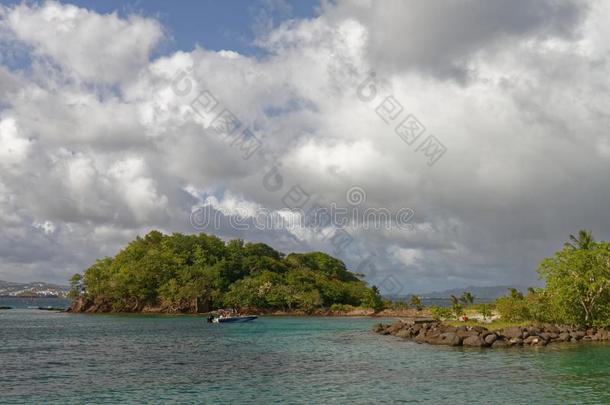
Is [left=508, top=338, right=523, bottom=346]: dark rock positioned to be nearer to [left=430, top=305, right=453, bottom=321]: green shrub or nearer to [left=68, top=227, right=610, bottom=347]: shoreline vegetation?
[left=430, top=305, right=453, bottom=321]: green shrub

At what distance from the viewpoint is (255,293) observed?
16850 centimetres

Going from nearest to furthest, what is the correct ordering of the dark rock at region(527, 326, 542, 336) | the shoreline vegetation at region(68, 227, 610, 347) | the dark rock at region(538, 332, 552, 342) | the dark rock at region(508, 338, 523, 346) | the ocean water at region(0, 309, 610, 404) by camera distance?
the ocean water at region(0, 309, 610, 404)
the dark rock at region(508, 338, 523, 346)
the dark rock at region(538, 332, 552, 342)
the dark rock at region(527, 326, 542, 336)
the shoreline vegetation at region(68, 227, 610, 347)

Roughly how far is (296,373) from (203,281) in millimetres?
122407

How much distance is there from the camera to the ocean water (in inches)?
1583

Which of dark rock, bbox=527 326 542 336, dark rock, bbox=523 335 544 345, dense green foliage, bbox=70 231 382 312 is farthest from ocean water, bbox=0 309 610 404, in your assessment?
dense green foliage, bbox=70 231 382 312

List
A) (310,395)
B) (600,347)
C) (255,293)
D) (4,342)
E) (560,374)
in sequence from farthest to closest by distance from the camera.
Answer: (255,293)
(4,342)
(600,347)
(560,374)
(310,395)

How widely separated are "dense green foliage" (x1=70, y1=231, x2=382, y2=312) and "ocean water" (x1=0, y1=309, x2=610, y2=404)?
285 ft

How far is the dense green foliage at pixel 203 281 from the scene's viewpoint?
169 m

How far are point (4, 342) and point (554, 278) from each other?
82350 millimetres

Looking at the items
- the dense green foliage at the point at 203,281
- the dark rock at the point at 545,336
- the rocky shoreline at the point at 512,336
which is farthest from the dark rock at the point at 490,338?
the dense green foliage at the point at 203,281

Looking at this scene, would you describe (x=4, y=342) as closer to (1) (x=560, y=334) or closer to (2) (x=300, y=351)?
(2) (x=300, y=351)

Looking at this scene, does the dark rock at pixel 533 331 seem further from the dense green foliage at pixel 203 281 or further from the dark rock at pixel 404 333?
the dense green foliage at pixel 203 281

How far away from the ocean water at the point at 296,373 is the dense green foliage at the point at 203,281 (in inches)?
3416

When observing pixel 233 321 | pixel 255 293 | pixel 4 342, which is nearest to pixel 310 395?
pixel 4 342
